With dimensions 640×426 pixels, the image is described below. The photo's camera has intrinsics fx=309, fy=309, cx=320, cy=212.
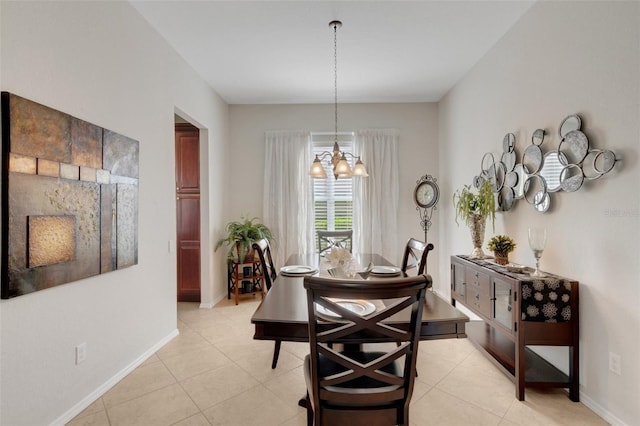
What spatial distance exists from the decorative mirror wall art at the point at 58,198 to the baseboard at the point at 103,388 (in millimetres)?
809

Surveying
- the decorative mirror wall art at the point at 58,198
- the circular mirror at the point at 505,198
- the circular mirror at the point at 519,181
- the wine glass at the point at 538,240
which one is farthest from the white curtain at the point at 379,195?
the decorative mirror wall art at the point at 58,198

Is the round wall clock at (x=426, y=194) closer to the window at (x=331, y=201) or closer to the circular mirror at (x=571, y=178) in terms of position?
the window at (x=331, y=201)

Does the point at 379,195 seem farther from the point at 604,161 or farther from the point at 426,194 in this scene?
the point at 604,161

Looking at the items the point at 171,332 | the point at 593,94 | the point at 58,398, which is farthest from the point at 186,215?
the point at 593,94

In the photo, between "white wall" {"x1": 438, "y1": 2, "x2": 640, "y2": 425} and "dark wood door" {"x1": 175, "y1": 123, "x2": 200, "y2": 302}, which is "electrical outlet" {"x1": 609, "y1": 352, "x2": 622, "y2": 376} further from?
"dark wood door" {"x1": 175, "y1": 123, "x2": 200, "y2": 302}

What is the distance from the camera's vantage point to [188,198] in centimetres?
420

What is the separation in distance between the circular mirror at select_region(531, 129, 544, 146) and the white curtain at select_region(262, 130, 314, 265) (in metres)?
2.92

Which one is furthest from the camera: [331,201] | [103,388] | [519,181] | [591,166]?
[331,201]

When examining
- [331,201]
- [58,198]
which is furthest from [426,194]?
[58,198]

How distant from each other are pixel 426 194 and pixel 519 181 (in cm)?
180

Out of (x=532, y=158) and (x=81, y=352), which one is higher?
(x=532, y=158)

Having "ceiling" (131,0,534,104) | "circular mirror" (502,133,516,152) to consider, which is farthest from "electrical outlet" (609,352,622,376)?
"ceiling" (131,0,534,104)

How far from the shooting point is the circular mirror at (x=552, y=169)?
2201mm

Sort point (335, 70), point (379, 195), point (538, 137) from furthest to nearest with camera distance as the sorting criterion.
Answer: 1. point (379, 195)
2. point (335, 70)
3. point (538, 137)
